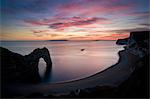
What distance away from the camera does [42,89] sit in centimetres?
617

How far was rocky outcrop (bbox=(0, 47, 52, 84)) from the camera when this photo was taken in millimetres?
5875

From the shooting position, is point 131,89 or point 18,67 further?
point 18,67

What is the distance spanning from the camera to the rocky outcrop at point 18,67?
588cm

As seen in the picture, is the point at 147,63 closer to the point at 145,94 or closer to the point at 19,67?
the point at 145,94

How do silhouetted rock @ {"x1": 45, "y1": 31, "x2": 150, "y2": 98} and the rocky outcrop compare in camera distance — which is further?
the rocky outcrop

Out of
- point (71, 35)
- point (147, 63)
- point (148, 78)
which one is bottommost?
point (148, 78)

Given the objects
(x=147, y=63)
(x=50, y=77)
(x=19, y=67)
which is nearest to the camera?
(x=147, y=63)

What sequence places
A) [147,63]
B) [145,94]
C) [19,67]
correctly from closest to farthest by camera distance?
[145,94] → [147,63] → [19,67]

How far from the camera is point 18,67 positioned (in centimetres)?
657

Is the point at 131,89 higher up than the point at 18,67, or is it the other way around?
the point at 18,67

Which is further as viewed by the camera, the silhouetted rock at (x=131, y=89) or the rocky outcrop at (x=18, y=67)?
the rocky outcrop at (x=18, y=67)

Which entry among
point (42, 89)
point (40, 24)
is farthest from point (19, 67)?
point (40, 24)

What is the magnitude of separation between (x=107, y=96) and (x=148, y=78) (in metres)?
0.98

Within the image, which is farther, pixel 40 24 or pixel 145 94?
pixel 40 24
